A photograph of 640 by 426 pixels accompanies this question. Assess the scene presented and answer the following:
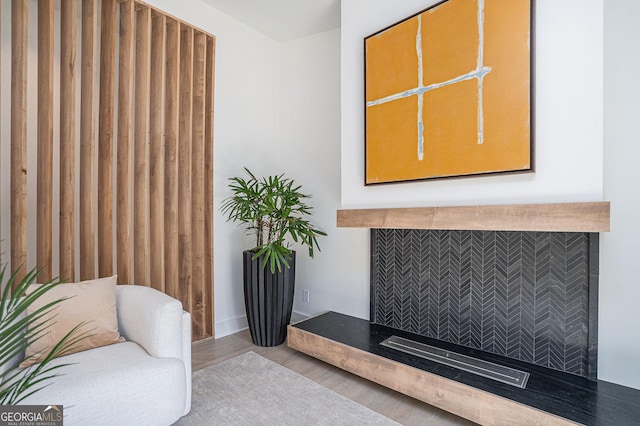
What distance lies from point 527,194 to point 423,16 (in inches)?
50.8

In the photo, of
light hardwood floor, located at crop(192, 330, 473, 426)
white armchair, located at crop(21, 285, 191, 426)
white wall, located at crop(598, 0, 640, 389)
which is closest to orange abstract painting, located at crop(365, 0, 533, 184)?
white wall, located at crop(598, 0, 640, 389)

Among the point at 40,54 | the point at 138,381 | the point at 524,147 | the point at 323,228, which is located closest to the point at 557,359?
the point at 524,147

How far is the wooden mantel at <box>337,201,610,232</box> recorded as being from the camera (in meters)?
1.58

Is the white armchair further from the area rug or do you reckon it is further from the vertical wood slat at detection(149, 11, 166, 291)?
the vertical wood slat at detection(149, 11, 166, 291)

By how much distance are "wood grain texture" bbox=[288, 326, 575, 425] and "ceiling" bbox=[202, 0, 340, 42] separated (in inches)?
104

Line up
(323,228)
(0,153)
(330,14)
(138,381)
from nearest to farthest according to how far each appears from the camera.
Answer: (138,381)
(0,153)
(330,14)
(323,228)

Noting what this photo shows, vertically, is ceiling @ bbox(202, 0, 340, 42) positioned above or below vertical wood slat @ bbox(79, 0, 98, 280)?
above

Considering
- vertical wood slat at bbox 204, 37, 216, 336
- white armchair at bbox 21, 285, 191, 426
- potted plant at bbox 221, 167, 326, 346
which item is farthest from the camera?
vertical wood slat at bbox 204, 37, 216, 336

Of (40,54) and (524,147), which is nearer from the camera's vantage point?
(524,147)

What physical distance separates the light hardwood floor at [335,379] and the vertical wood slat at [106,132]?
3.28 feet

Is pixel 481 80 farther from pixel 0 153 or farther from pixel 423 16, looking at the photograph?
pixel 0 153

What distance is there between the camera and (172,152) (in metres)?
2.72

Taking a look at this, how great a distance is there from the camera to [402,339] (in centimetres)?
240

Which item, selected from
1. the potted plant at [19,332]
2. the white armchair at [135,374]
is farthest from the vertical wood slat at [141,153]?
the potted plant at [19,332]
